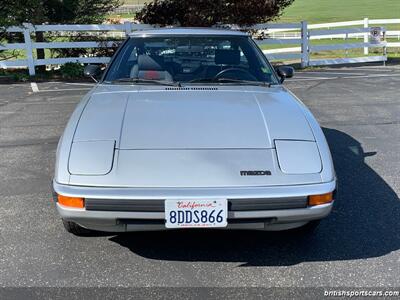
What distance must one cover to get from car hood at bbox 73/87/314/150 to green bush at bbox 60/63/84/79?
31.5ft

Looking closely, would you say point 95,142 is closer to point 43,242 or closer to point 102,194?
point 102,194

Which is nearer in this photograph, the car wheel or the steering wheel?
the car wheel

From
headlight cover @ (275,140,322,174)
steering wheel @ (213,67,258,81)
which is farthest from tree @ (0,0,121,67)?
headlight cover @ (275,140,322,174)

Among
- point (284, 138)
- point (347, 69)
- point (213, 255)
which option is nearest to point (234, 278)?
point (213, 255)

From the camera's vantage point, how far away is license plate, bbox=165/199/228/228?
2979 millimetres

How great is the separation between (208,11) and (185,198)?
12418 millimetres

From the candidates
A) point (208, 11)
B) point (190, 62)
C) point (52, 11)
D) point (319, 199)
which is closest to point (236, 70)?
point (190, 62)

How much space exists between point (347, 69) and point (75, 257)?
12666 mm

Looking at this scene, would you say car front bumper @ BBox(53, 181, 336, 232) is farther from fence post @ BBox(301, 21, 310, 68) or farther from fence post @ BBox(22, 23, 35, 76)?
fence post @ BBox(301, 21, 310, 68)

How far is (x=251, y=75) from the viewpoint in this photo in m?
4.57

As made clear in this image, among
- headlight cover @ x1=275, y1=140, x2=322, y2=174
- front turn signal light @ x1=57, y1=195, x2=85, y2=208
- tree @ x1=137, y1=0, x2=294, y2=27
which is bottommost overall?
front turn signal light @ x1=57, y1=195, x2=85, y2=208

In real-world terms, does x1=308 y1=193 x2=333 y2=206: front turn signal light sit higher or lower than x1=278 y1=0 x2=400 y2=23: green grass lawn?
lower

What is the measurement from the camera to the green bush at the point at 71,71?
524 inches

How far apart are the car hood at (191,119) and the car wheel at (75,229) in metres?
0.64
